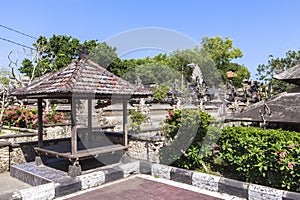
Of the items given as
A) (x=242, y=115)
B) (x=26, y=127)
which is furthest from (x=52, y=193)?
(x=26, y=127)

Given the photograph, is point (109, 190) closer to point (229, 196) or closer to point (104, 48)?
point (229, 196)

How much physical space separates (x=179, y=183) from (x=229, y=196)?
1343 millimetres

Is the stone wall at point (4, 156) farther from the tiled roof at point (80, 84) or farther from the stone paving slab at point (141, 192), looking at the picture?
the stone paving slab at point (141, 192)

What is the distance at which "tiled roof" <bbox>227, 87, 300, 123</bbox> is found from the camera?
875 centimetres

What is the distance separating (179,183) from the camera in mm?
6309

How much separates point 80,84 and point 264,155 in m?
4.54

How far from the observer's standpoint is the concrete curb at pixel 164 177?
4.89 m

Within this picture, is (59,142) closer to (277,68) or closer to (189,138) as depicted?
(189,138)

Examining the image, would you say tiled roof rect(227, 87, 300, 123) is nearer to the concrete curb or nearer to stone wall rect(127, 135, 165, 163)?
stone wall rect(127, 135, 165, 163)

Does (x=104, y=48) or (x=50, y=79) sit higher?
(x=104, y=48)

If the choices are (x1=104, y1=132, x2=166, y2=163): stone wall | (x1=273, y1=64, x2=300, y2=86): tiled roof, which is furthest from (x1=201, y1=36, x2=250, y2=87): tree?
(x1=104, y1=132, x2=166, y2=163): stone wall

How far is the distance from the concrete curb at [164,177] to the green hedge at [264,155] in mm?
359

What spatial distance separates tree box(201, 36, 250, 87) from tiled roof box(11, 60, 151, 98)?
36.7m

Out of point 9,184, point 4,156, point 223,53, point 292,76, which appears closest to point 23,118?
point 4,156
